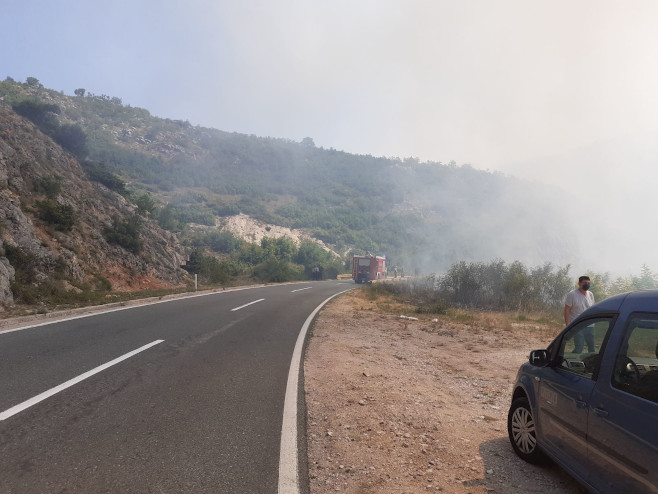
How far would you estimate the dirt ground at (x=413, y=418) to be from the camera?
3.60 metres

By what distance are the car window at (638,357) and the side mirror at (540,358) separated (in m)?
0.96

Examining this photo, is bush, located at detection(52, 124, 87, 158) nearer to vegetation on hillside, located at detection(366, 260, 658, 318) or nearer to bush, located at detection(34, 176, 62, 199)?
bush, located at detection(34, 176, 62, 199)

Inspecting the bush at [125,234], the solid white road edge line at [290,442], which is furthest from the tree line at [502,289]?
the bush at [125,234]

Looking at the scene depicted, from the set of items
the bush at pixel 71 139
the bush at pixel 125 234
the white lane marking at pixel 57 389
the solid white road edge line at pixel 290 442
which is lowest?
the solid white road edge line at pixel 290 442

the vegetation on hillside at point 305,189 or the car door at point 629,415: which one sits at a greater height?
the vegetation on hillside at point 305,189

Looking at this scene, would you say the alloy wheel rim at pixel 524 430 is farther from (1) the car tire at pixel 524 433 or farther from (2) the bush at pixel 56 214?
(2) the bush at pixel 56 214

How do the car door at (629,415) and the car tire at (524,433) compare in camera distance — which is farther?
the car tire at (524,433)

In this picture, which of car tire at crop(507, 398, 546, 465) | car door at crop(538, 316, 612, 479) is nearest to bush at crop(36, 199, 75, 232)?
car tire at crop(507, 398, 546, 465)

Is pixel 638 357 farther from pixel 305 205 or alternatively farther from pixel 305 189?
pixel 305 189

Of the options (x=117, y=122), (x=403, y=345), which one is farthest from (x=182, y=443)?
(x=117, y=122)

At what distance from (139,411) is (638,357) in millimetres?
4644

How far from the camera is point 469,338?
38.9 feet

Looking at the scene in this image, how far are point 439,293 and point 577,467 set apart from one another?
20.6 metres

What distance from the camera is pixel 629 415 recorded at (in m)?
2.61
